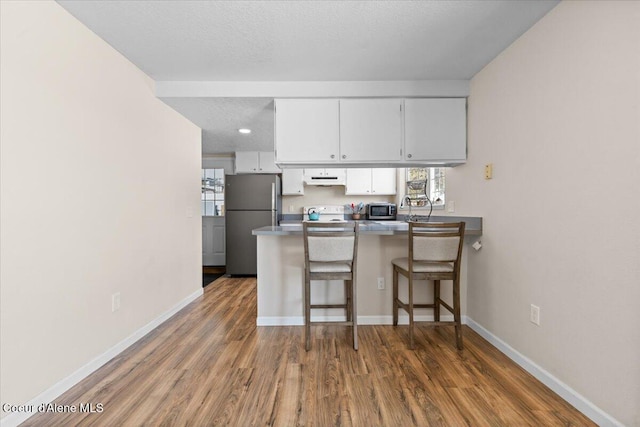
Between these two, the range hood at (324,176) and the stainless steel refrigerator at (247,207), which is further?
the range hood at (324,176)

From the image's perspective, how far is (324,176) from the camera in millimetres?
4672

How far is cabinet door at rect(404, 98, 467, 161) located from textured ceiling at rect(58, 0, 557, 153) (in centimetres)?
24

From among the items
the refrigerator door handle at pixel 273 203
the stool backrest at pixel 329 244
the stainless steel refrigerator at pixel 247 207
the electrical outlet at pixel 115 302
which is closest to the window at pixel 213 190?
the stainless steel refrigerator at pixel 247 207

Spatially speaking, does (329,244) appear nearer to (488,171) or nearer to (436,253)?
(436,253)

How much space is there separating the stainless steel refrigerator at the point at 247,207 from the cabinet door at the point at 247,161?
1.15ft

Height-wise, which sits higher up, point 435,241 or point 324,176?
point 324,176

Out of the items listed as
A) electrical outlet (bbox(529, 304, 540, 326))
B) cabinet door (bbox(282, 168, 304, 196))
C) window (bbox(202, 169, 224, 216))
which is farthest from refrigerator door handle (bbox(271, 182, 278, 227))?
electrical outlet (bbox(529, 304, 540, 326))

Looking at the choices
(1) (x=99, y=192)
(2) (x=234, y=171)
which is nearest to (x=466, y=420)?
(1) (x=99, y=192)

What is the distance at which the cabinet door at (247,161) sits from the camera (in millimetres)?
4812

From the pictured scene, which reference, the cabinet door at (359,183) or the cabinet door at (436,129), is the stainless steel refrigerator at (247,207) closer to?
the cabinet door at (359,183)

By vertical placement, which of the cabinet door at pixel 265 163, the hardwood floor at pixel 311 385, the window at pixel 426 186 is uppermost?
the cabinet door at pixel 265 163

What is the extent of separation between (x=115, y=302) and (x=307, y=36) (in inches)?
93.3

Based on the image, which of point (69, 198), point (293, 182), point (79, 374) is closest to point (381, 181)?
point (293, 182)

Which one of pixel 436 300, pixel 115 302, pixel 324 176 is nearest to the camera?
pixel 115 302
